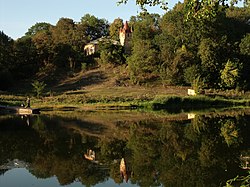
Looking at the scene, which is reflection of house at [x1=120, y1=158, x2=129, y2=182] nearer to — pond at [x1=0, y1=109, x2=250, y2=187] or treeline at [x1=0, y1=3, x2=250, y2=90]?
pond at [x1=0, y1=109, x2=250, y2=187]

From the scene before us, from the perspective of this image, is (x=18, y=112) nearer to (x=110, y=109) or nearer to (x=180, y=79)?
(x=110, y=109)

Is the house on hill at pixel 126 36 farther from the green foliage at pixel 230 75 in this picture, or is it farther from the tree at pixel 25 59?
the green foliage at pixel 230 75

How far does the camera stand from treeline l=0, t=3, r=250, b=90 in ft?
192

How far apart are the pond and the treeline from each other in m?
25.7

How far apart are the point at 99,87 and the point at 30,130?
31357 millimetres

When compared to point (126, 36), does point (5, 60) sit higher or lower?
lower

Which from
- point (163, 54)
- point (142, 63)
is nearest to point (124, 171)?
point (142, 63)

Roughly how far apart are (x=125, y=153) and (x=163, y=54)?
1717 inches

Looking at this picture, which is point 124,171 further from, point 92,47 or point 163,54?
point 92,47

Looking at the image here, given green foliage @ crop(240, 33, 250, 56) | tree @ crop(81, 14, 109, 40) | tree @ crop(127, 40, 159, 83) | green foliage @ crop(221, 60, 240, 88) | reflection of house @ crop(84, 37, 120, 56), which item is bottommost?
green foliage @ crop(221, 60, 240, 88)

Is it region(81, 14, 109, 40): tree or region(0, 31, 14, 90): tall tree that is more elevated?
region(81, 14, 109, 40): tree

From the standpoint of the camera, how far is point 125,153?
19.9 meters

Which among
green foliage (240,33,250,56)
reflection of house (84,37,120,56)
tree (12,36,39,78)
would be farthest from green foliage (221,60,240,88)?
tree (12,36,39,78)

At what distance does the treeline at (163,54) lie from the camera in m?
58.4
